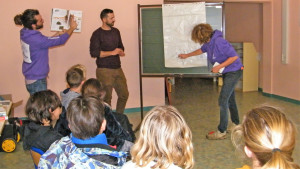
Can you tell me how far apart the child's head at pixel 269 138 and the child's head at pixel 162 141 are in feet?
0.94

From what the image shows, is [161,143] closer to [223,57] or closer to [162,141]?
[162,141]

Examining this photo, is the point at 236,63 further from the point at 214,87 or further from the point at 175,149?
the point at 214,87

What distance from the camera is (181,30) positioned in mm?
4508

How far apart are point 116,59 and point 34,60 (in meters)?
1.24

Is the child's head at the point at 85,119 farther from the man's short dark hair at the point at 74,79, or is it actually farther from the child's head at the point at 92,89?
the man's short dark hair at the point at 74,79

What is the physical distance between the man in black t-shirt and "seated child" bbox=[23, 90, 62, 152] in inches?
88.2

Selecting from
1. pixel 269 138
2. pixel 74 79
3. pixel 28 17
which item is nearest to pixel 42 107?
pixel 74 79

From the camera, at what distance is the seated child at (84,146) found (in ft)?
5.12

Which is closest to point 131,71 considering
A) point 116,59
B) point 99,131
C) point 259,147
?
point 116,59

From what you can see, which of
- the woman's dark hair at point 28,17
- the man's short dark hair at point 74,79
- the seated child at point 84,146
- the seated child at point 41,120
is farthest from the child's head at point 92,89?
the woman's dark hair at point 28,17

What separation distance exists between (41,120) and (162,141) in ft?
3.16

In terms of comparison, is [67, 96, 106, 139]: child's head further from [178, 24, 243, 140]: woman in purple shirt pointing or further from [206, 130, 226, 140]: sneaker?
[206, 130, 226, 140]: sneaker

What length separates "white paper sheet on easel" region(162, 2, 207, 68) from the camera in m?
4.40

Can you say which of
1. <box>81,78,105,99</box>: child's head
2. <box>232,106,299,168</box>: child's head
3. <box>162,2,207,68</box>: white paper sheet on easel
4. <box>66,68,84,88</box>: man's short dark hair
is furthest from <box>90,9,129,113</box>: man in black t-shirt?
<box>232,106,299,168</box>: child's head
